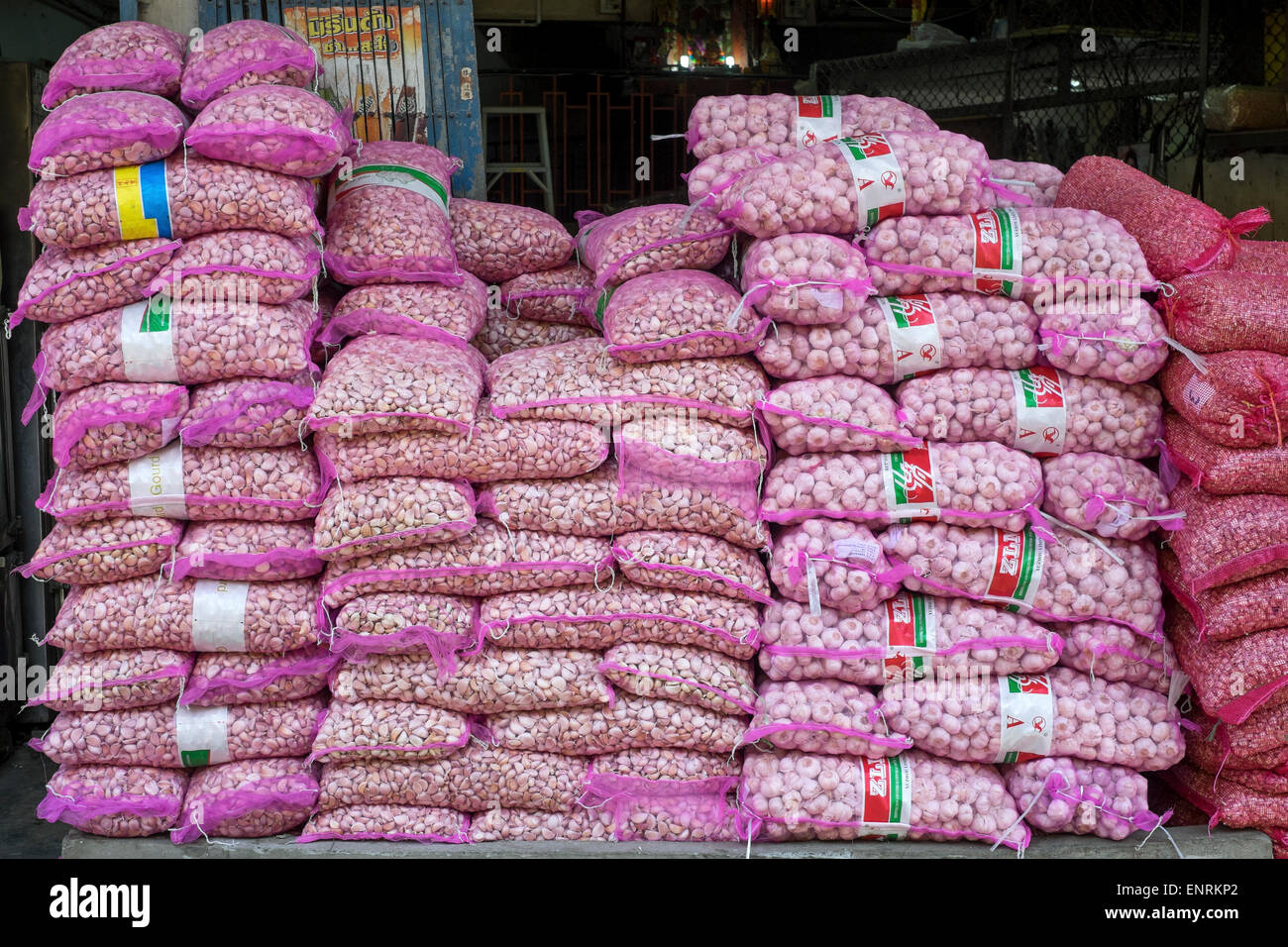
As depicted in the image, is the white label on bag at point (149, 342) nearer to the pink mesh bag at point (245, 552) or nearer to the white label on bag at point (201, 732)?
the pink mesh bag at point (245, 552)

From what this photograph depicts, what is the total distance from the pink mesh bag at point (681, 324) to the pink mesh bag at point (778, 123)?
0.46 m

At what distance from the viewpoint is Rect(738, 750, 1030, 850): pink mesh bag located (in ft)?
8.96

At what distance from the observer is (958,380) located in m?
2.79

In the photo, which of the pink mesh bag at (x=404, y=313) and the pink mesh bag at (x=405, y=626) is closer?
the pink mesh bag at (x=405, y=626)

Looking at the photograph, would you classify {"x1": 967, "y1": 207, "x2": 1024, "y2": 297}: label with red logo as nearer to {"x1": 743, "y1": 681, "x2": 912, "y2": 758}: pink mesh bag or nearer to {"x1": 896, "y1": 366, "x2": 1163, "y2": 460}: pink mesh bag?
{"x1": 896, "y1": 366, "x2": 1163, "y2": 460}: pink mesh bag

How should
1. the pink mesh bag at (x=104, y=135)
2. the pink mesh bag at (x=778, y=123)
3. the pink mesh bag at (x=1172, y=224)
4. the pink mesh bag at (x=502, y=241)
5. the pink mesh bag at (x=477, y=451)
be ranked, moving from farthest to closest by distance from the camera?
1. the pink mesh bag at (x=502, y=241)
2. the pink mesh bag at (x=778, y=123)
3. the pink mesh bag at (x=1172, y=224)
4. the pink mesh bag at (x=477, y=451)
5. the pink mesh bag at (x=104, y=135)

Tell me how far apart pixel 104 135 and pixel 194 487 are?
2.84 feet

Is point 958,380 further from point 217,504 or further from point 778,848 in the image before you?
point 217,504

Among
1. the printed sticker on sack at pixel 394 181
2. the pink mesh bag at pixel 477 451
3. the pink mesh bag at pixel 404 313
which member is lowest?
the pink mesh bag at pixel 477 451

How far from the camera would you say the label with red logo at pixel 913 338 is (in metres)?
2.77

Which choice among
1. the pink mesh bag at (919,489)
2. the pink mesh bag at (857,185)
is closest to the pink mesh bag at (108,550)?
the pink mesh bag at (919,489)

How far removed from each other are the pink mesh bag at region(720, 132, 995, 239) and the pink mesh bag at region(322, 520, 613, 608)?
934mm
